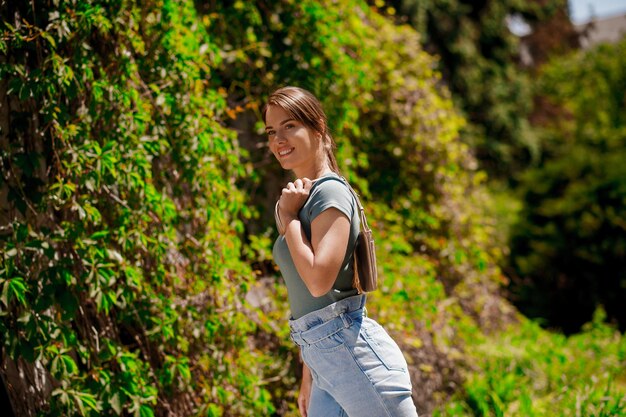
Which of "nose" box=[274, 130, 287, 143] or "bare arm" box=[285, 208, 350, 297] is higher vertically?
"nose" box=[274, 130, 287, 143]

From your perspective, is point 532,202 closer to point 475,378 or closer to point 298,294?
point 475,378

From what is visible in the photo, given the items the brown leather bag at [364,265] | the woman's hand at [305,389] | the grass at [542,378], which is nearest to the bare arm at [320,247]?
the brown leather bag at [364,265]

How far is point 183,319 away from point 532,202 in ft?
18.5

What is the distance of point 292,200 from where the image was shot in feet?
6.34

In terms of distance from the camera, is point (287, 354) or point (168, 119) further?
point (287, 354)

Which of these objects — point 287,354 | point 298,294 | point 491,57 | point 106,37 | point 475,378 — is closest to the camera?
point 298,294

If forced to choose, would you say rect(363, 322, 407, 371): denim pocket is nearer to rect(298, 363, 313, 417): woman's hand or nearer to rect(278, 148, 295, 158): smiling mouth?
rect(298, 363, 313, 417): woman's hand

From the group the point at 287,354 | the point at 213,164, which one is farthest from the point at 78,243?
the point at 287,354

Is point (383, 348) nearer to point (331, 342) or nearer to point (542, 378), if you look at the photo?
point (331, 342)

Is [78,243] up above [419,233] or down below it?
below

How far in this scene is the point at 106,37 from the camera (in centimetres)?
315

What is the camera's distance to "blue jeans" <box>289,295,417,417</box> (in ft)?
6.18

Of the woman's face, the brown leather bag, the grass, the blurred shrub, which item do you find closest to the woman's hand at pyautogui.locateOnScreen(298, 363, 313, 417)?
the brown leather bag

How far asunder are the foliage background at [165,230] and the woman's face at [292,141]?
1.01 m
